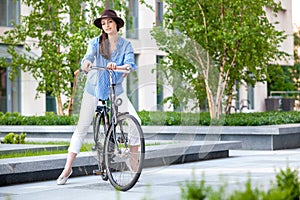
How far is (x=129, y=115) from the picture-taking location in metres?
7.66

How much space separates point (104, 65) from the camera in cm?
814

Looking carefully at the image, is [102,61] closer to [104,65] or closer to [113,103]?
[104,65]

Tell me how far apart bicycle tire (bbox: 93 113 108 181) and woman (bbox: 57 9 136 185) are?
0.08 m

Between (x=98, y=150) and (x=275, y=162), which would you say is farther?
(x=275, y=162)

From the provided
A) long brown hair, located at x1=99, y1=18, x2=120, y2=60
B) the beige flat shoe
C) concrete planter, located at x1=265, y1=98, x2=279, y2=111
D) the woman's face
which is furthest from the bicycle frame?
concrete planter, located at x1=265, y1=98, x2=279, y2=111

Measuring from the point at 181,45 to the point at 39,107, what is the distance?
1480 centimetres

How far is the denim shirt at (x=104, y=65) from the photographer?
804cm

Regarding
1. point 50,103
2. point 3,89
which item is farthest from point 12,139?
point 50,103

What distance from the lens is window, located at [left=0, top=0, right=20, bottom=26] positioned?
28.4 meters

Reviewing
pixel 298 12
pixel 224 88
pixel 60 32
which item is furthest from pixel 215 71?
pixel 298 12

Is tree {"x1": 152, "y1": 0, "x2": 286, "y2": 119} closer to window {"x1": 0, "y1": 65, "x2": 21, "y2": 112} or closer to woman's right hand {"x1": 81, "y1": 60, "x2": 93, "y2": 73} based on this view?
woman's right hand {"x1": 81, "y1": 60, "x2": 93, "y2": 73}

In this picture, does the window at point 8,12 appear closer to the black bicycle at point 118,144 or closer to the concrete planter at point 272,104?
the black bicycle at point 118,144

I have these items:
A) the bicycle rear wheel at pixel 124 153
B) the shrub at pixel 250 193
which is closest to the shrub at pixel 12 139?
the bicycle rear wheel at pixel 124 153

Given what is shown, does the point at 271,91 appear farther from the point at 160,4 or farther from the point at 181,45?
the point at 181,45
